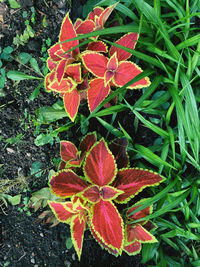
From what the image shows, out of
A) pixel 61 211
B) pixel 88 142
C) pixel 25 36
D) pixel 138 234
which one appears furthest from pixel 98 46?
pixel 138 234

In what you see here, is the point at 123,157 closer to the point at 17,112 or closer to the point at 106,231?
the point at 106,231

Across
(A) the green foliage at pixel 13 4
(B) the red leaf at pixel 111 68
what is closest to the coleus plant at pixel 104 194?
(B) the red leaf at pixel 111 68

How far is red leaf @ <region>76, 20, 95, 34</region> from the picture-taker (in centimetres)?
129

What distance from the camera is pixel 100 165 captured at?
1.20 m

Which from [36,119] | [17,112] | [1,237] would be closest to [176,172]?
[36,119]

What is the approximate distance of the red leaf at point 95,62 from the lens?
126cm

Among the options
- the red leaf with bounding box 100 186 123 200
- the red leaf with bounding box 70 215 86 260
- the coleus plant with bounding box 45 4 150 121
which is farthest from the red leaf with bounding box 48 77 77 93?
the red leaf with bounding box 70 215 86 260

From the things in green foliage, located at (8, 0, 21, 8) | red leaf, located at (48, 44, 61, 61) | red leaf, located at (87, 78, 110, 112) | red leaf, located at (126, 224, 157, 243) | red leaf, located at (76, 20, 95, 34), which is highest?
red leaf, located at (76, 20, 95, 34)

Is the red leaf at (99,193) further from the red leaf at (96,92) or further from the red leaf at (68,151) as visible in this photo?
the red leaf at (96,92)

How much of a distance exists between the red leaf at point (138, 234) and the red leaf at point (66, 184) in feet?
1.03

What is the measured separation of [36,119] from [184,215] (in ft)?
3.36

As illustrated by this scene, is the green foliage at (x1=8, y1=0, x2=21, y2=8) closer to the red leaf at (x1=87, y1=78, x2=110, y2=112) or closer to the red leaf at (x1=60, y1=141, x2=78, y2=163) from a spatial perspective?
the red leaf at (x1=87, y1=78, x2=110, y2=112)

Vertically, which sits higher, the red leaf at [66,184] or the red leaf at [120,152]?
the red leaf at [120,152]

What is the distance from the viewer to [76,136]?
1.62 metres
